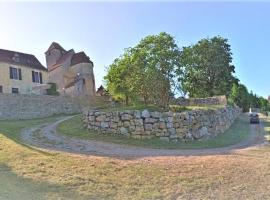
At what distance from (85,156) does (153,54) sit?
1653 cm

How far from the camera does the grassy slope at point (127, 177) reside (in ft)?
33.4

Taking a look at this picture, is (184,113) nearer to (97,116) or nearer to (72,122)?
(97,116)


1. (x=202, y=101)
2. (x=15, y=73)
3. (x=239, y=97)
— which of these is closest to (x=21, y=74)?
(x=15, y=73)

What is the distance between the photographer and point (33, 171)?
11727mm

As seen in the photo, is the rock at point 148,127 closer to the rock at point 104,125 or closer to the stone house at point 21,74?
the rock at point 104,125

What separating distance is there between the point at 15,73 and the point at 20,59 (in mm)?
3218

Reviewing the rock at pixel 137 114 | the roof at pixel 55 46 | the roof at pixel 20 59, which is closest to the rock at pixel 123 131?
the rock at pixel 137 114

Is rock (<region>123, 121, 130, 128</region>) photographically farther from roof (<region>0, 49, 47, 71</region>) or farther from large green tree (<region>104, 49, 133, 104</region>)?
roof (<region>0, 49, 47, 71</region>)

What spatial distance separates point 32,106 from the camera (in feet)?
122

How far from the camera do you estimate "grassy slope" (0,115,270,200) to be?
10.2m

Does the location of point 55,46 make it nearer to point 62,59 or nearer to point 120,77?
point 62,59

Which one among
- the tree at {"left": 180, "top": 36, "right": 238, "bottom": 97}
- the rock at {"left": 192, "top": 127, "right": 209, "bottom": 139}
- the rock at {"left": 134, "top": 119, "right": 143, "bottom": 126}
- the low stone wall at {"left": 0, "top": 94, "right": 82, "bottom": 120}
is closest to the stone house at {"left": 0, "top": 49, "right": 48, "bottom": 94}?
the low stone wall at {"left": 0, "top": 94, "right": 82, "bottom": 120}

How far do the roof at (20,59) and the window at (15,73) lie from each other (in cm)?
90

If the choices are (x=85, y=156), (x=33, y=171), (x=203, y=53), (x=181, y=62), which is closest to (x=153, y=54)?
(x=181, y=62)
